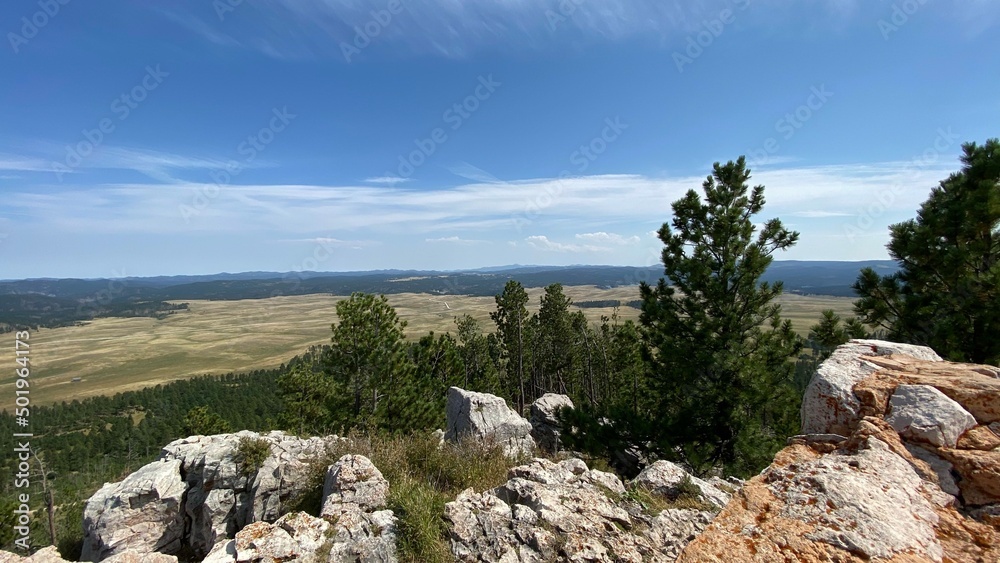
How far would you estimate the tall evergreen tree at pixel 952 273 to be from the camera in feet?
29.3

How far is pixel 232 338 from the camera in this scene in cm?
19888

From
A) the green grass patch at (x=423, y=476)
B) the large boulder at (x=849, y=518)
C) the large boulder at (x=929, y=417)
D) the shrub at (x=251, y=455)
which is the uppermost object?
the large boulder at (x=929, y=417)

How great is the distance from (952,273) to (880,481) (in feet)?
29.8

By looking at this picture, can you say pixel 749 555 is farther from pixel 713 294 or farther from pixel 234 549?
pixel 713 294

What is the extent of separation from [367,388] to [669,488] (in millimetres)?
19524

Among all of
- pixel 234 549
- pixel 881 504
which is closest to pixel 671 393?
pixel 881 504

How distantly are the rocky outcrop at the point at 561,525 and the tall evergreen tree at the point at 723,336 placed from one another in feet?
21.9

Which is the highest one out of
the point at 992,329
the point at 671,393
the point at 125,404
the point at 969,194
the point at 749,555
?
the point at 969,194

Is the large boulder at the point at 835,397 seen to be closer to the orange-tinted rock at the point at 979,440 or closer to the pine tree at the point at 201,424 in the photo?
the orange-tinted rock at the point at 979,440

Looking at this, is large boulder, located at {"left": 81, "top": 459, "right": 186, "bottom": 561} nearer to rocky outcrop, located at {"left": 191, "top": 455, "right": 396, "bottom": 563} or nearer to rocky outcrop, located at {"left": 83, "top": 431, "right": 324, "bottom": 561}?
rocky outcrop, located at {"left": 83, "top": 431, "right": 324, "bottom": 561}

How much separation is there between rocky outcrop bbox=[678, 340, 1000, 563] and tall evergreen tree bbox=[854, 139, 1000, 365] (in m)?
5.07

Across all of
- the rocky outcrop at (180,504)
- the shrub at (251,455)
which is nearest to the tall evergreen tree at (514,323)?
the rocky outcrop at (180,504)

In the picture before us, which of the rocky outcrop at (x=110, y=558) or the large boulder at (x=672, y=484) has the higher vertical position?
the large boulder at (x=672, y=484)

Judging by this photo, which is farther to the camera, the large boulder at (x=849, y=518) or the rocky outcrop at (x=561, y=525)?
the rocky outcrop at (x=561, y=525)
